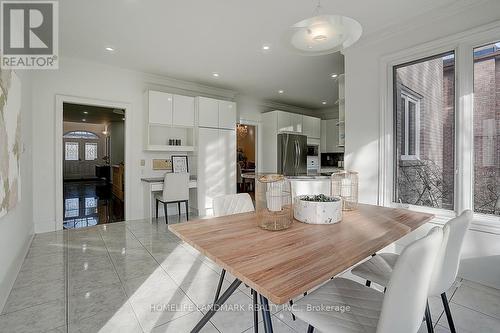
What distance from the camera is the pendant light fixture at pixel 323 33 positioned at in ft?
4.77

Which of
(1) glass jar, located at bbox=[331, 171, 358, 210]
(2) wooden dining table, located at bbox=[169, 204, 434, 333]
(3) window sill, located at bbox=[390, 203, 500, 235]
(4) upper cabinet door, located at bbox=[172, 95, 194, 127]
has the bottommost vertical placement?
(3) window sill, located at bbox=[390, 203, 500, 235]

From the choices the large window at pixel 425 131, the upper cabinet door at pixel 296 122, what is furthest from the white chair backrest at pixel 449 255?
the upper cabinet door at pixel 296 122

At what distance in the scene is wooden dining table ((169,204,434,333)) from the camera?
33.7 inches

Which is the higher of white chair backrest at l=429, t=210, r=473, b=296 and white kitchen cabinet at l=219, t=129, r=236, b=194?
white kitchen cabinet at l=219, t=129, r=236, b=194

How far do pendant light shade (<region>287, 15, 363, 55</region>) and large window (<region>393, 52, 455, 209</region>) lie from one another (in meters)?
1.70

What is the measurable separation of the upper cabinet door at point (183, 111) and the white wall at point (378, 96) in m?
2.92

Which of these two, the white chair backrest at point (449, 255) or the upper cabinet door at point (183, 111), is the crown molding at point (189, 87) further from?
the white chair backrest at point (449, 255)

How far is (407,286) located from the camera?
33.3 inches

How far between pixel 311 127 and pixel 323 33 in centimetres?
557

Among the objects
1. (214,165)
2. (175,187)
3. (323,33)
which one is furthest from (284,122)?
(323,33)

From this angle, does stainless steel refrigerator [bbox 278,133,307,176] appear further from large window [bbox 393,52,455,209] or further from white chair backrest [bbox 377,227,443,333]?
white chair backrest [bbox 377,227,443,333]

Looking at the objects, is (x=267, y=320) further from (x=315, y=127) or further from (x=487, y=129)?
(x=315, y=127)

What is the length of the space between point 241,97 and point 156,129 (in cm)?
221

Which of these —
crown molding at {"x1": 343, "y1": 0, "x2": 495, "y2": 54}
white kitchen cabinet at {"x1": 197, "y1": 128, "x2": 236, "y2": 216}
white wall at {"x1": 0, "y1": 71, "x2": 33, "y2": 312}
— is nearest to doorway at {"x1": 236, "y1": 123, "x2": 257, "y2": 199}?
white kitchen cabinet at {"x1": 197, "y1": 128, "x2": 236, "y2": 216}
